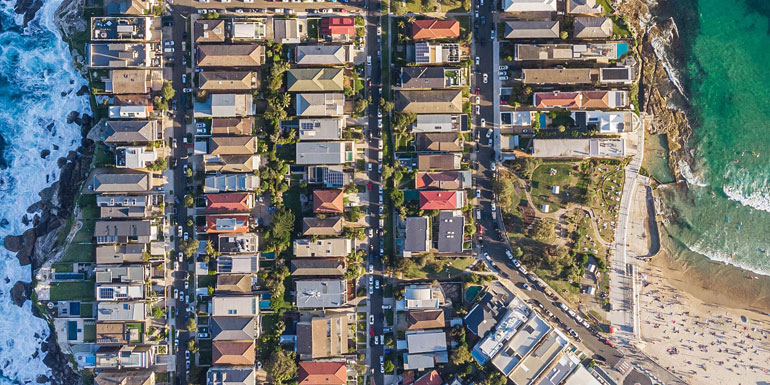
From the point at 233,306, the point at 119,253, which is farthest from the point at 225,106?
the point at 233,306

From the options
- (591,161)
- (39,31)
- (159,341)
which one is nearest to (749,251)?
(591,161)

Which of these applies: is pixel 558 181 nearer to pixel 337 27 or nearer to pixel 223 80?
pixel 337 27

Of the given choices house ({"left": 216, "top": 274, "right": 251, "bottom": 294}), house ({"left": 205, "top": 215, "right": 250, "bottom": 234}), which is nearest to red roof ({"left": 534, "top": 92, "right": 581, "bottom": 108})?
house ({"left": 205, "top": 215, "right": 250, "bottom": 234})

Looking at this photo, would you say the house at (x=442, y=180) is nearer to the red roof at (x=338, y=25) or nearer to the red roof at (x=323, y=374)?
the red roof at (x=338, y=25)

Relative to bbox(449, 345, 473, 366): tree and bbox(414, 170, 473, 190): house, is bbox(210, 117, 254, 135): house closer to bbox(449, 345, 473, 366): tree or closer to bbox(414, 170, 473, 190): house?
bbox(414, 170, 473, 190): house

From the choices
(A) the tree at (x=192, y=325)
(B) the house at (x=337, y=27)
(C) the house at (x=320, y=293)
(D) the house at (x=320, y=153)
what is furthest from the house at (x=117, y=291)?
(B) the house at (x=337, y=27)
